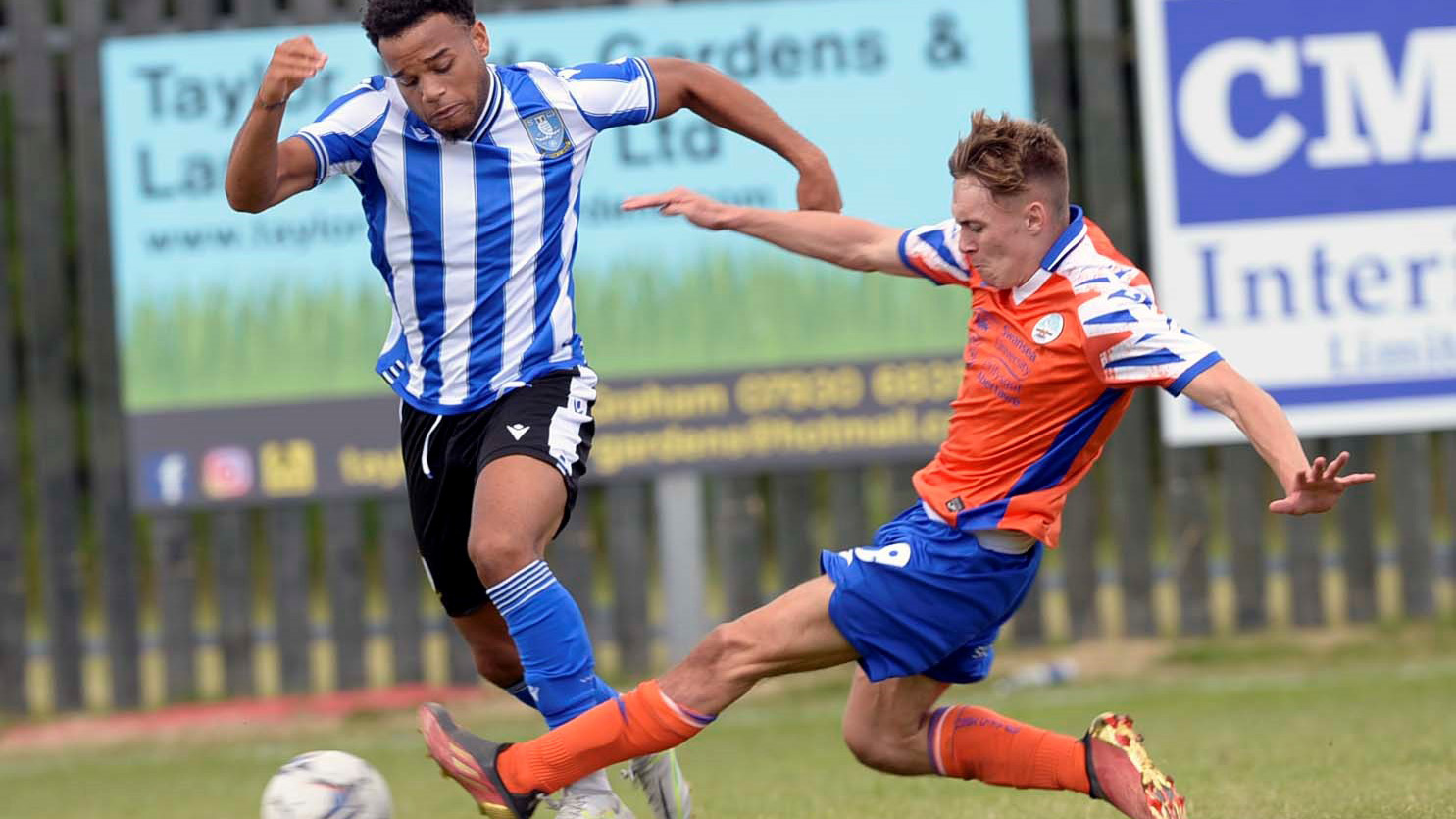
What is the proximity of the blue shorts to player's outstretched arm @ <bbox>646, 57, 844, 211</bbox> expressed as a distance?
1119 mm

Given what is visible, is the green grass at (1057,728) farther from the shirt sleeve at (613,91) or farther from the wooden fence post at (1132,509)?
the shirt sleeve at (613,91)

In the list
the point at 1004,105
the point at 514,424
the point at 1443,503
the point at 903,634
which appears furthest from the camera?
the point at 1443,503

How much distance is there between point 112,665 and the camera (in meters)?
8.70

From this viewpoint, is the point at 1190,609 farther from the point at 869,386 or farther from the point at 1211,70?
the point at 1211,70

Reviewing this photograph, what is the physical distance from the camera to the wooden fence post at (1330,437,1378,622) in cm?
881

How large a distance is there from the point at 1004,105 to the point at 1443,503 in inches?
116

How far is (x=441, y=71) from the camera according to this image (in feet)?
15.3

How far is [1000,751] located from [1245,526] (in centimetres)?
458

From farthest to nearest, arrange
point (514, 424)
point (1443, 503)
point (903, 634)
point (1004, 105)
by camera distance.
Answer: point (1443, 503)
point (1004, 105)
point (514, 424)
point (903, 634)

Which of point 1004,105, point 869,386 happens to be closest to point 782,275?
point 869,386

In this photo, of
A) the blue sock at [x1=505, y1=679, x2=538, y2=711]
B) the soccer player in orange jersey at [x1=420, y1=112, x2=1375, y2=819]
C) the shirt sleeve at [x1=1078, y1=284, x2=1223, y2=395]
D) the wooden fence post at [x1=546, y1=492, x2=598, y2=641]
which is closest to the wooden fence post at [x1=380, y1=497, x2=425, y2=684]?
the wooden fence post at [x1=546, y1=492, x2=598, y2=641]

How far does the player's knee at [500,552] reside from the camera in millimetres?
4555

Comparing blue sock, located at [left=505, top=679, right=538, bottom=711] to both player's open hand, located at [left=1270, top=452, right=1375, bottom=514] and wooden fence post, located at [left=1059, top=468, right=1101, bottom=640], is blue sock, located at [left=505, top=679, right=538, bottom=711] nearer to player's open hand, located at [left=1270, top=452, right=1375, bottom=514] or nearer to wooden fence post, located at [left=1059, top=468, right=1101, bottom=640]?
player's open hand, located at [left=1270, top=452, right=1375, bottom=514]

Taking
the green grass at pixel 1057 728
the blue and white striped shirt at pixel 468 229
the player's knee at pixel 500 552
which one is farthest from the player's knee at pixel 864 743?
the blue and white striped shirt at pixel 468 229
